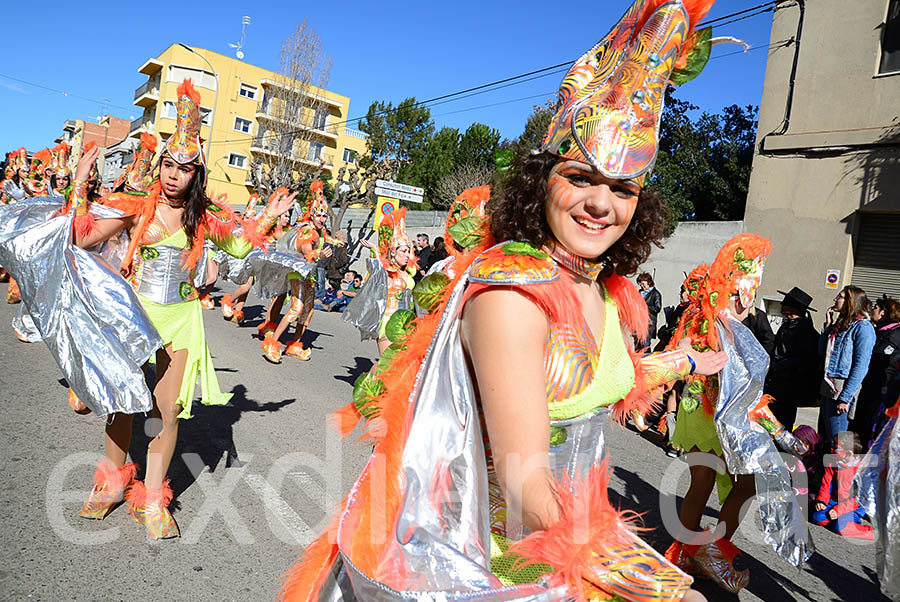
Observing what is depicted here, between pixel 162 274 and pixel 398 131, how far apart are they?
115ft

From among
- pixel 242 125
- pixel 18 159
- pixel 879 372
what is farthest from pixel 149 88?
pixel 879 372

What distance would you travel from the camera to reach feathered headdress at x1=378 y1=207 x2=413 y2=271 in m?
8.17

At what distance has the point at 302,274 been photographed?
9844mm

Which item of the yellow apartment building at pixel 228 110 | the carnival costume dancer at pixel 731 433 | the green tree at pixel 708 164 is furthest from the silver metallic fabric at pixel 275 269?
the yellow apartment building at pixel 228 110

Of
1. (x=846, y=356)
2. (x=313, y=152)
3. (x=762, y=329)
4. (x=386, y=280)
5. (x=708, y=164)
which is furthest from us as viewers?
(x=313, y=152)

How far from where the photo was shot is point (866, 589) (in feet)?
14.0

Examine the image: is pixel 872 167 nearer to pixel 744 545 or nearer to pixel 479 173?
pixel 744 545

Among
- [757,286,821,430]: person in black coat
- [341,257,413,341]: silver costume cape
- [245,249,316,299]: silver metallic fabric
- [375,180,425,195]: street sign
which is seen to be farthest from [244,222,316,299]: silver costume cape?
[757,286,821,430]: person in black coat

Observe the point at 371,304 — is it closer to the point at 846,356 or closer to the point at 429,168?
the point at 846,356

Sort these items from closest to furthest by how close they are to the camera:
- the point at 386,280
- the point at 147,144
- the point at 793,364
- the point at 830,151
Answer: the point at 147,144 → the point at 793,364 → the point at 386,280 → the point at 830,151

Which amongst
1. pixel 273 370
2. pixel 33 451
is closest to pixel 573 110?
pixel 33 451

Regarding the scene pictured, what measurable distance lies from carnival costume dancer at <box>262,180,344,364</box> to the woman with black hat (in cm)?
585

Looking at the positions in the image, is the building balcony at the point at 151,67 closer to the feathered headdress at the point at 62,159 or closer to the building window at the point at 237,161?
the building window at the point at 237,161

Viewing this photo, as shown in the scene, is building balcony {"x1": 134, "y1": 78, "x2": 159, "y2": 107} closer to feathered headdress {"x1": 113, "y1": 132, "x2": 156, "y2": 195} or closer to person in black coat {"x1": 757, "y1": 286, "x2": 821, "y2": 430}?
feathered headdress {"x1": 113, "y1": 132, "x2": 156, "y2": 195}
